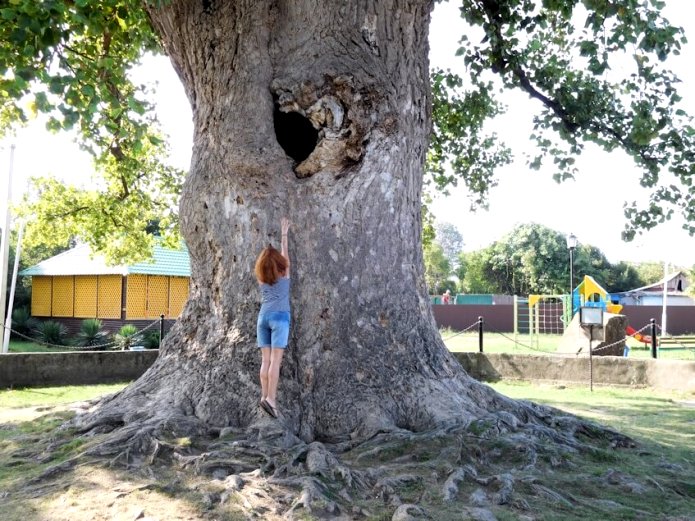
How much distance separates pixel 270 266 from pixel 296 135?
1.70m

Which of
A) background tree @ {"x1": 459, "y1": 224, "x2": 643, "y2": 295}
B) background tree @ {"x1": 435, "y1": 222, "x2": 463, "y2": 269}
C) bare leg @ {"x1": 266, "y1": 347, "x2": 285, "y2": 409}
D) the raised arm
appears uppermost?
background tree @ {"x1": 435, "y1": 222, "x2": 463, "y2": 269}

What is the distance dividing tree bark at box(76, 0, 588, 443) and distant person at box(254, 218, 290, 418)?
8.6 inches

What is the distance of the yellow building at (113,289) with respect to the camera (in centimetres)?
2812

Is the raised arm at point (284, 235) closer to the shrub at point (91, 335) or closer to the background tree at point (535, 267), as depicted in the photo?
the shrub at point (91, 335)

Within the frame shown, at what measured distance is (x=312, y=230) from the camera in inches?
251

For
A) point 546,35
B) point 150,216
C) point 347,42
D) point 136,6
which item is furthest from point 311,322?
point 150,216

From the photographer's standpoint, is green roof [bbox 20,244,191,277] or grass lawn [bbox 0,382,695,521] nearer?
grass lawn [bbox 0,382,695,521]

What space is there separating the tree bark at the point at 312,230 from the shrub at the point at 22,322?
971 inches

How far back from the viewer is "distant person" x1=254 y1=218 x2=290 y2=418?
5.77 meters

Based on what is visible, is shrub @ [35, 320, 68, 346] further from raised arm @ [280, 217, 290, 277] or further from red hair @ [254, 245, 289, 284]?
red hair @ [254, 245, 289, 284]

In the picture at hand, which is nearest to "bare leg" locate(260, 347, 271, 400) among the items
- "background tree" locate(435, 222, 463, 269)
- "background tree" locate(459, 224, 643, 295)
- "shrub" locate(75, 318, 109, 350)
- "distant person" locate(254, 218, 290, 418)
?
"distant person" locate(254, 218, 290, 418)

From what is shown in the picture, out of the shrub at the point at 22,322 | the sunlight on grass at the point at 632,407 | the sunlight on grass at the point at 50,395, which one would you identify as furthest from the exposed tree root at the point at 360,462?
the shrub at the point at 22,322

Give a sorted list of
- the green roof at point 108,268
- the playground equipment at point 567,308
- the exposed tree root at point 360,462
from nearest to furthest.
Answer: the exposed tree root at point 360,462 → the playground equipment at point 567,308 → the green roof at point 108,268

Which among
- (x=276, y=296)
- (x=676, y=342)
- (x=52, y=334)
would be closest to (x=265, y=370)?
(x=276, y=296)
